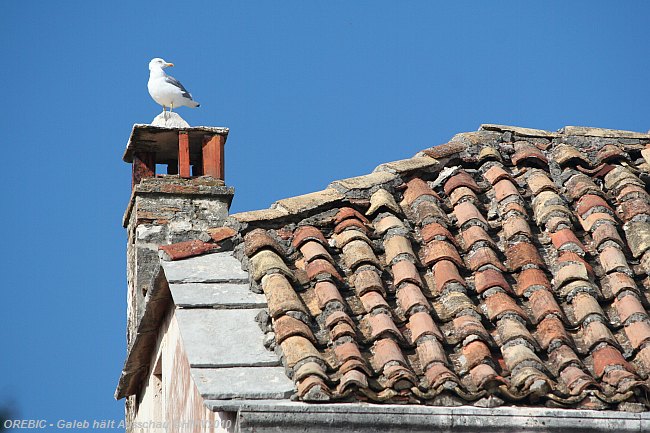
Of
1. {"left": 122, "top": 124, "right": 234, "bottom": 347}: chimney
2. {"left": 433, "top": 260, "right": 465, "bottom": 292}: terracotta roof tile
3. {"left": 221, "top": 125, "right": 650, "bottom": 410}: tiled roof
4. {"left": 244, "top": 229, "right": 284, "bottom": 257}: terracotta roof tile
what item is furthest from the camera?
{"left": 122, "top": 124, "right": 234, "bottom": 347}: chimney

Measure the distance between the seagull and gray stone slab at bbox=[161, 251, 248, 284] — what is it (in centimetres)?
505

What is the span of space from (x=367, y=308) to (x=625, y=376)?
4.35 feet

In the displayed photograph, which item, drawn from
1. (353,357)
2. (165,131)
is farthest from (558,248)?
(165,131)

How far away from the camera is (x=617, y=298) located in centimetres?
615

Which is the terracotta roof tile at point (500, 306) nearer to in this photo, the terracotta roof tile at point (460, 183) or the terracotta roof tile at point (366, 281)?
the terracotta roof tile at point (366, 281)

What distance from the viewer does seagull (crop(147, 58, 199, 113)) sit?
1156 cm

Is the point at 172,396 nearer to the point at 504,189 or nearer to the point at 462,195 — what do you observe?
the point at 462,195

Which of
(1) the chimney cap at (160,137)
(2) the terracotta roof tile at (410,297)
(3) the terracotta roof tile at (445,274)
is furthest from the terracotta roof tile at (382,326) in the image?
(1) the chimney cap at (160,137)

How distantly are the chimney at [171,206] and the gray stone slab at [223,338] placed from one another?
A: 3946 millimetres

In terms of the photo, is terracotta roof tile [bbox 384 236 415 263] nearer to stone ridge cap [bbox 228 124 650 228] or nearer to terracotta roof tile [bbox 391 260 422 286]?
terracotta roof tile [bbox 391 260 422 286]

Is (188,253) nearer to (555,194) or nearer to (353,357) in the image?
(353,357)

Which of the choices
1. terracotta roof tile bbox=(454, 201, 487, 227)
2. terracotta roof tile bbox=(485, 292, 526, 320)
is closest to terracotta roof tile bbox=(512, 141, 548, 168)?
terracotta roof tile bbox=(454, 201, 487, 227)

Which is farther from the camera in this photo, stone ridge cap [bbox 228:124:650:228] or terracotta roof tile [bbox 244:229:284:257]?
stone ridge cap [bbox 228:124:650:228]

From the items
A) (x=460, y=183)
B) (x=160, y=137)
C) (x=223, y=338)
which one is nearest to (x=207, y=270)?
(x=223, y=338)
